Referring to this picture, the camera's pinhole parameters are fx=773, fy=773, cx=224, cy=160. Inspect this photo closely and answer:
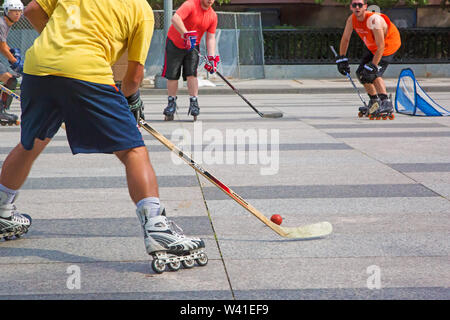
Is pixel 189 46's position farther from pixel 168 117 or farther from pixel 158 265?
pixel 158 265

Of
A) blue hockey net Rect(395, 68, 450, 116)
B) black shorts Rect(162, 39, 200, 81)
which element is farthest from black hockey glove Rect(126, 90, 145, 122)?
blue hockey net Rect(395, 68, 450, 116)

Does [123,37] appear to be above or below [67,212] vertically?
above

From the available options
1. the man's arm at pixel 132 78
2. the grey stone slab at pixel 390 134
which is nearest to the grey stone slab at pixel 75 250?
the man's arm at pixel 132 78

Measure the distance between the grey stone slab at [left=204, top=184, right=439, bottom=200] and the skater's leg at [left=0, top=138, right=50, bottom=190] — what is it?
6.33 ft

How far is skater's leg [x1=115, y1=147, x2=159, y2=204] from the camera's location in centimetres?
409

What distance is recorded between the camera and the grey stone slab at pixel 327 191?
6.21 m

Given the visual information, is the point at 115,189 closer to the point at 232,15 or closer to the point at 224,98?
the point at 224,98

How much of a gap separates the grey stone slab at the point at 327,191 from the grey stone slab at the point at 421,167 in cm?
82

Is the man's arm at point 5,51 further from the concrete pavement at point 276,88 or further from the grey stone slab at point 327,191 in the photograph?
the concrete pavement at point 276,88

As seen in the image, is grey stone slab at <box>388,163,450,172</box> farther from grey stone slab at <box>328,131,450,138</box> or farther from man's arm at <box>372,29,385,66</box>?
man's arm at <box>372,29,385,66</box>

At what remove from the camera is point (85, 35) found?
4.06m

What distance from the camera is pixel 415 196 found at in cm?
614

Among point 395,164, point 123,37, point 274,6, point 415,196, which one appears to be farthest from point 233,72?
point 123,37

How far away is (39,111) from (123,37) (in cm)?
60
